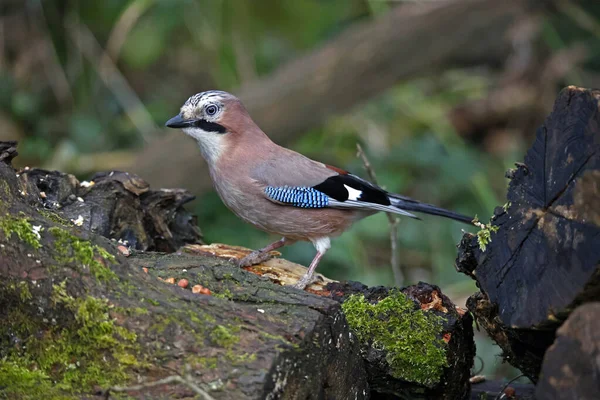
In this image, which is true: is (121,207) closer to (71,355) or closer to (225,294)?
(225,294)

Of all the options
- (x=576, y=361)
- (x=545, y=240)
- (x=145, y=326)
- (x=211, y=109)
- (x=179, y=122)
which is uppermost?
(x=211, y=109)

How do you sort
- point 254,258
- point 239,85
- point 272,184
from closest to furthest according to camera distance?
point 254,258, point 272,184, point 239,85

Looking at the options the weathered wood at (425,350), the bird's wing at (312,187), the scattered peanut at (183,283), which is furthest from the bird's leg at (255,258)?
the scattered peanut at (183,283)

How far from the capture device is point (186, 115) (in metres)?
4.26

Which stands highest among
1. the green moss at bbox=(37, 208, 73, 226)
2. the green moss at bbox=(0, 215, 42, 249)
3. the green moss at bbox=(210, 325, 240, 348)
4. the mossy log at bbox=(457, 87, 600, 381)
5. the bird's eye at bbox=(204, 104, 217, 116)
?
the bird's eye at bbox=(204, 104, 217, 116)

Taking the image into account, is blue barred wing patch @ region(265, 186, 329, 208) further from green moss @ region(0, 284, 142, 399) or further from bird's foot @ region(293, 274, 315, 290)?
green moss @ region(0, 284, 142, 399)

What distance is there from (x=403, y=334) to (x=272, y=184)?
1263 mm

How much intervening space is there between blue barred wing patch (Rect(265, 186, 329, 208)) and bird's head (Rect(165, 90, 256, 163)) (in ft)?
1.19

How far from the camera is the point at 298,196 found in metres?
4.23

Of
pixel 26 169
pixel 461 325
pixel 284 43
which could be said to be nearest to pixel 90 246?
pixel 26 169

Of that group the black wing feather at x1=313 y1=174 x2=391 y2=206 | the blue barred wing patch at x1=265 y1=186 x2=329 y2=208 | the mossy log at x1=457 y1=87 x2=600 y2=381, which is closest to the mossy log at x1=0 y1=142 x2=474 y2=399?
the mossy log at x1=457 y1=87 x2=600 y2=381

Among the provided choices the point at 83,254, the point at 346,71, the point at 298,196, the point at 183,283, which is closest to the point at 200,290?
the point at 183,283

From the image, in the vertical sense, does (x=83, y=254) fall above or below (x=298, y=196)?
below

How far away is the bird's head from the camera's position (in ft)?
14.0
